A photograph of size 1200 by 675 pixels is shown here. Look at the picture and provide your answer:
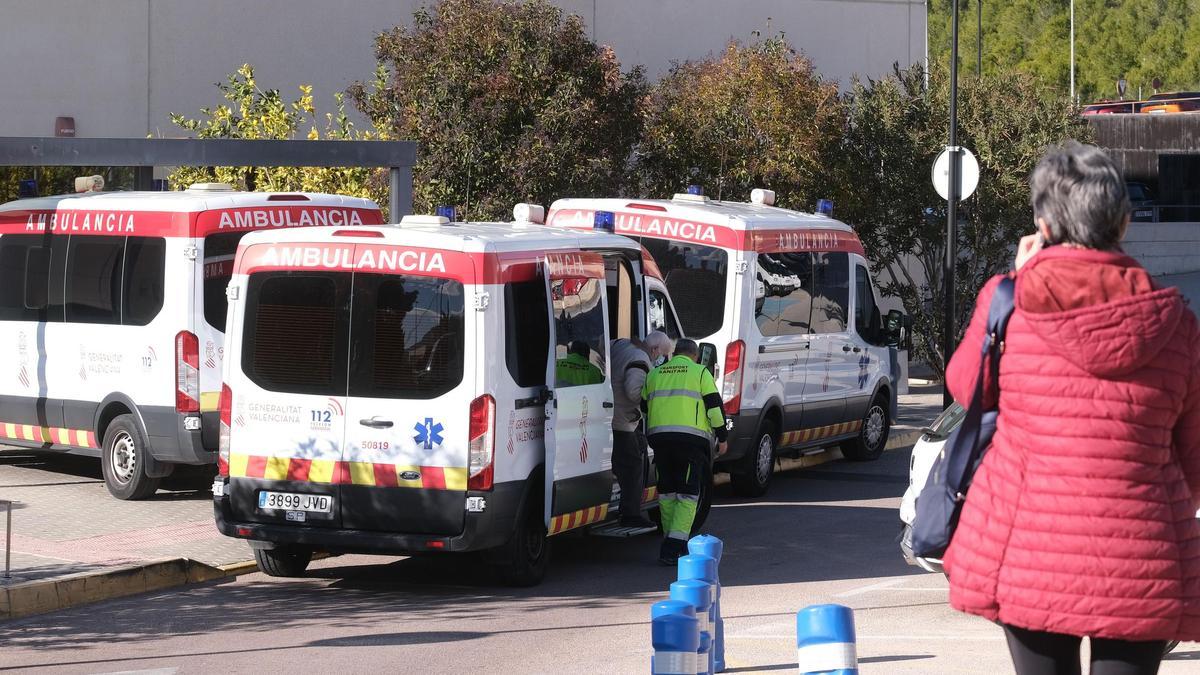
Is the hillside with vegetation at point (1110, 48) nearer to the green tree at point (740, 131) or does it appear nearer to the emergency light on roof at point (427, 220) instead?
the green tree at point (740, 131)

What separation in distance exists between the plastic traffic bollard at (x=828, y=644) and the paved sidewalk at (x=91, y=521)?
660 cm

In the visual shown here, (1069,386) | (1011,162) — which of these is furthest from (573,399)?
(1011,162)

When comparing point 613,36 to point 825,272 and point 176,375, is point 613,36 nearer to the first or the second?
point 825,272

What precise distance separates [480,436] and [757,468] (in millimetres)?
5737

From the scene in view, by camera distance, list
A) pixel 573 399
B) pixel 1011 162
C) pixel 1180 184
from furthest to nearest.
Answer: pixel 1180 184 → pixel 1011 162 → pixel 573 399

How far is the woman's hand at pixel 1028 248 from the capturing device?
384 cm

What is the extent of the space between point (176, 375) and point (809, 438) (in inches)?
243

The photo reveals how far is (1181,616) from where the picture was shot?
11.5 feet

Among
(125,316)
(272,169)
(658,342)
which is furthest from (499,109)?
(658,342)

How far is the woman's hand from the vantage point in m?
3.84

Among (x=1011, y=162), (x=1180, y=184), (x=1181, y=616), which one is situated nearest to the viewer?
(x=1181, y=616)

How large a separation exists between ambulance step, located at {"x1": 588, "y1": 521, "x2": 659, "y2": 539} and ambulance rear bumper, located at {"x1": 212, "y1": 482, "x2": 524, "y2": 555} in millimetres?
1476

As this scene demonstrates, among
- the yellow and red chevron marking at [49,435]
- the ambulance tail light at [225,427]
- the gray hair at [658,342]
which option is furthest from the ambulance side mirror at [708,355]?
the yellow and red chevron marking at [49,435]

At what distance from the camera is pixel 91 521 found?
12641 millimetres
